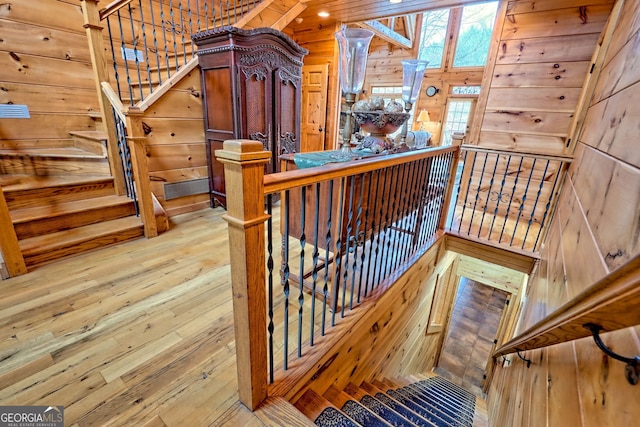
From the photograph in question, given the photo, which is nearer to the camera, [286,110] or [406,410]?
[406,410]

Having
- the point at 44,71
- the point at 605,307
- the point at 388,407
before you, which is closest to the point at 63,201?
the point at 44,71

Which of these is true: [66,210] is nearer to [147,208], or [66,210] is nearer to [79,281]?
[147,208]

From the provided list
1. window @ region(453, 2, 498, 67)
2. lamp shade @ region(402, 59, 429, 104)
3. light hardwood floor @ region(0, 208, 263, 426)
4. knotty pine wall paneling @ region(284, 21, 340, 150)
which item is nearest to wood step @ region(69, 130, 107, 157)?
light hardwood floor @ region(0, 208, 263, 426)

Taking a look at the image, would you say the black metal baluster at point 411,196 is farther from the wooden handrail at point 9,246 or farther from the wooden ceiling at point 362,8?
the wooden handrail at point 9,246

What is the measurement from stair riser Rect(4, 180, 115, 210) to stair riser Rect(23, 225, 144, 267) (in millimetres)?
533

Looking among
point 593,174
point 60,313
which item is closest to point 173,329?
point 60,313

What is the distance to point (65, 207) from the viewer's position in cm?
234

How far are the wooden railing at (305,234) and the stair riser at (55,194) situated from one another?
1709 millimetres

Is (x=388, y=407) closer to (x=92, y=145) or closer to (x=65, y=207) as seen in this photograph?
(x=65, y=207)

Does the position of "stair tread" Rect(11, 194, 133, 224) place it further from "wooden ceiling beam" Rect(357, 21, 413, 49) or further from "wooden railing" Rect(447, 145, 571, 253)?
"wooden ceiling beam" Rect(357, 21, 413, 49)

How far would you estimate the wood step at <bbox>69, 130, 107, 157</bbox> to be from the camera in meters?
2.69

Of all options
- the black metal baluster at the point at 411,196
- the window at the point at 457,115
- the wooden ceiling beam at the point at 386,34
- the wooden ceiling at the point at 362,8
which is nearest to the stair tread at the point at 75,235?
the black metal baluster at the point at 411,196

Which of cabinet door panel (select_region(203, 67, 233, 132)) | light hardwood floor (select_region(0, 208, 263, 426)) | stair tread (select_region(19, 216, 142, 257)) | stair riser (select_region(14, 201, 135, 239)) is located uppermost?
cabinet door panel (select_region(203, 67, 233, 132))
